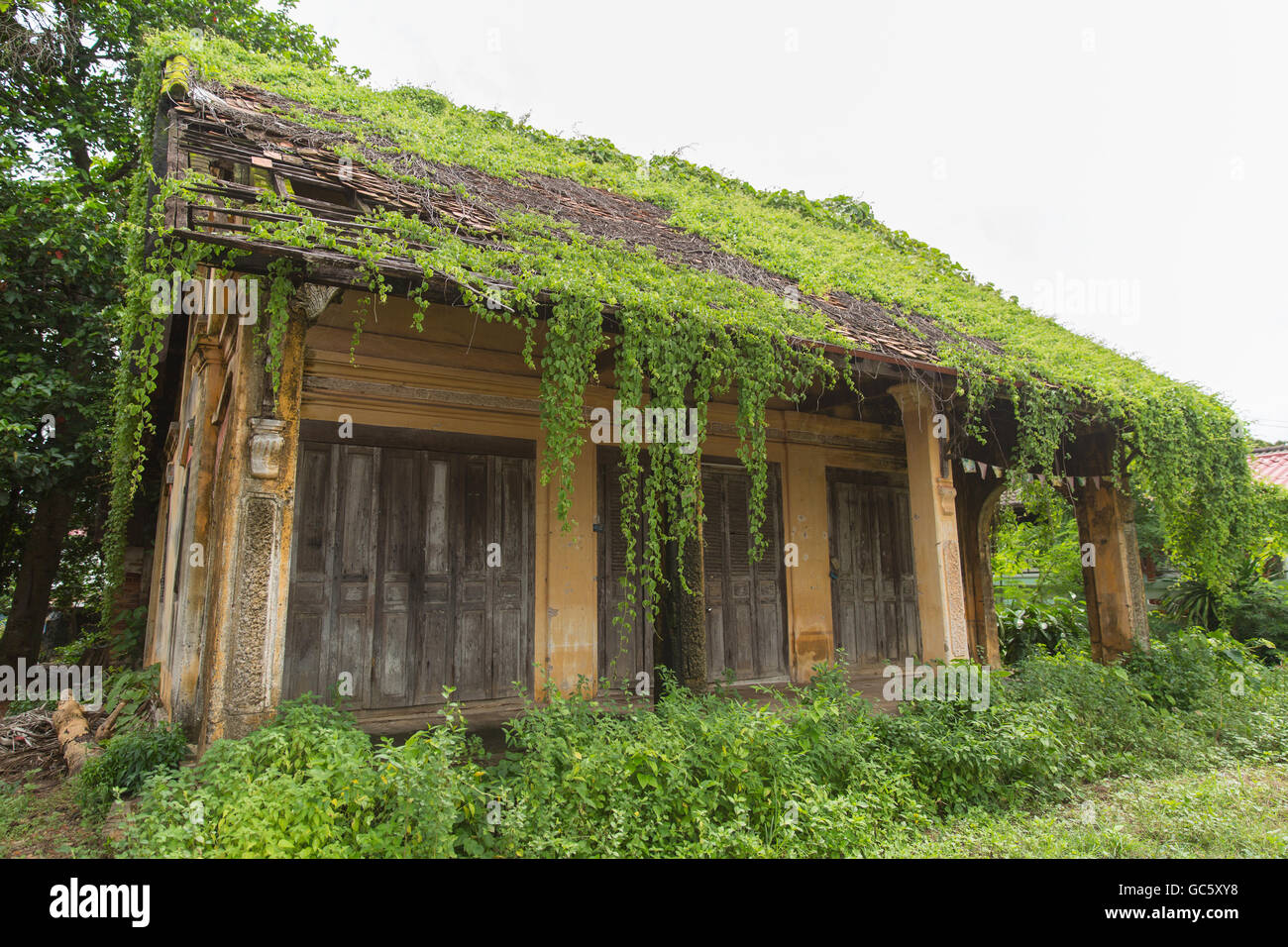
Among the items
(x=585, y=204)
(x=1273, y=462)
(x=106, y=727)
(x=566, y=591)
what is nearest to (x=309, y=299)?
(x=566, y=591)

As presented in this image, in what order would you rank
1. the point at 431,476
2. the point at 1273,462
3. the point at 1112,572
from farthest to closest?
1. the point at 1273,462
2. the point at 1112,572
3. the point at 431,476

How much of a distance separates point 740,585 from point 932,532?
6.18 ft

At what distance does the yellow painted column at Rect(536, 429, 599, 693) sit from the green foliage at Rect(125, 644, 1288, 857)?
99 cm

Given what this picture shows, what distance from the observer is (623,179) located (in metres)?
9.40

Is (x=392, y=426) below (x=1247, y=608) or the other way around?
the other way around

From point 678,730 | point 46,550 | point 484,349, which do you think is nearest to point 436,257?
point 484,349

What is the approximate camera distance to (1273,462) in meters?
18.3

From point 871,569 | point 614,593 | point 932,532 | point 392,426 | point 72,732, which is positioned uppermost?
point 392,426

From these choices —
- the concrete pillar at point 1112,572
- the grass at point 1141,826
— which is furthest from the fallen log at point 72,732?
the concrete pillar at point 1112,572

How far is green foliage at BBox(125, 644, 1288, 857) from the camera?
125 inches

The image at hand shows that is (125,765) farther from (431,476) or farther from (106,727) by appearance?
(431,476)

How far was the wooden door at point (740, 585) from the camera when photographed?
690cm

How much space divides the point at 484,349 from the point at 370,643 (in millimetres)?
2415

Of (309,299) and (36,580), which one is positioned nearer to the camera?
(309,299)
